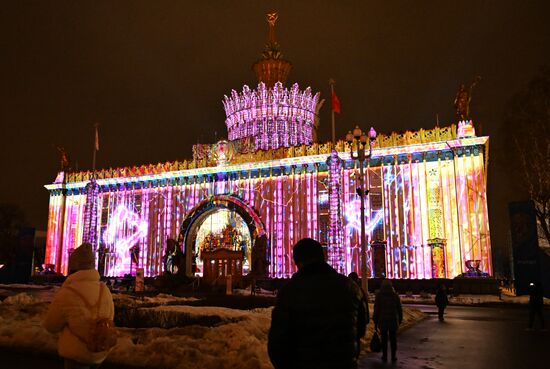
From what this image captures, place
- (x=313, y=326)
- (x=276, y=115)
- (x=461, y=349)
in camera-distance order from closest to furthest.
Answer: (x=313, y=326), (x=461, y=349), (x=276, y=115)

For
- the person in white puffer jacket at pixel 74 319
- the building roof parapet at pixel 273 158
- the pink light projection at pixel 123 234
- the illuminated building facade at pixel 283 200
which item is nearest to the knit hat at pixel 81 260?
the person in white puffer jacket at pixel 74 319

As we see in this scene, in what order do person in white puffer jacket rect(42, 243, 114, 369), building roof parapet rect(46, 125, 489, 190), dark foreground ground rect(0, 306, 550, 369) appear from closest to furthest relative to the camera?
person in white puffer jacket rect(42, 243, 114, 369) → dark foreground ground rect(0, 306, 550, 369) → building roof parapet rect(46, 125, 489, 190)

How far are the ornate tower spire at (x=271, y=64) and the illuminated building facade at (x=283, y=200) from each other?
10 cm

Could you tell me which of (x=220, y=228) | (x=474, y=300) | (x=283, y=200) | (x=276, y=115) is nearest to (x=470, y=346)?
(x=474, y=300)

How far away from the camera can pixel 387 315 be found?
374 inches

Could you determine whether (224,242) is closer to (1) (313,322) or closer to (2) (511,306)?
(2) (511,306)

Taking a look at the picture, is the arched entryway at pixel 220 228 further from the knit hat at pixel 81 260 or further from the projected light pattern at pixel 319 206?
the knit hat at pixel 81 260

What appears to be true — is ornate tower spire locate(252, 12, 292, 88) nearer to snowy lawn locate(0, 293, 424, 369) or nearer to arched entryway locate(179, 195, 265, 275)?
arched entryway locate(179, 195, 265, 275)

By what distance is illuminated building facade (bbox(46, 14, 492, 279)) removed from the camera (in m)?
30.0

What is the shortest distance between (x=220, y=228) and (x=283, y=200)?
6.66 meters

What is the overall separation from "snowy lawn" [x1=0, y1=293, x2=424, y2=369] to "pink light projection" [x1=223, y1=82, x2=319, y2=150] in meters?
27.0

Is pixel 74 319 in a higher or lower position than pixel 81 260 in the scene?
lower

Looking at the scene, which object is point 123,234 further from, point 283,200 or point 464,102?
point 464,102

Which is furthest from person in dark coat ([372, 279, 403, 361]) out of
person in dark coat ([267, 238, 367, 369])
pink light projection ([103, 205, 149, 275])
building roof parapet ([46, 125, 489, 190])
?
pink light projection ([103, 205, 149, 275])
